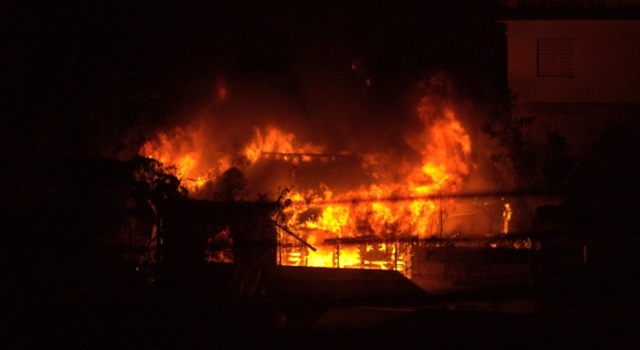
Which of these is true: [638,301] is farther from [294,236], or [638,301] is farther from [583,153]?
[583,153]

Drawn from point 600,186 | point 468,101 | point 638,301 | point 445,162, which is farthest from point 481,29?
point 638,301

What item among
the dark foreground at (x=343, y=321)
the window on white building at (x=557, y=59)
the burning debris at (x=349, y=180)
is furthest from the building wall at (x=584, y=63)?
the dark foreground at (x=343, y=321)

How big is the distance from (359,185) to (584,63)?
6305mm

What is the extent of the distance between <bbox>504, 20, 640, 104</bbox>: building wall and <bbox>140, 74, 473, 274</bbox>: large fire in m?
2.08

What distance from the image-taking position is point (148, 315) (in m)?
6.34

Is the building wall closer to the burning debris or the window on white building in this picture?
the window on white building

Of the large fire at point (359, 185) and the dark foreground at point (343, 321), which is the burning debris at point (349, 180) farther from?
the dark foreground at point (343, 321)

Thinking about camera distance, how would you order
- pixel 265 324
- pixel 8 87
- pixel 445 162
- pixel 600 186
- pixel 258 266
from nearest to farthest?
pixel 265 324, pixel 258 266, pixel 8 87, pixel 600 186, pixel 445 162

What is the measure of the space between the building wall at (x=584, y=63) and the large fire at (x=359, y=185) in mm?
2085

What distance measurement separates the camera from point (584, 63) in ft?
49.5

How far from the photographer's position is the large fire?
13.1 m

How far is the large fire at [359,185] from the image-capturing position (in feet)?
42.9

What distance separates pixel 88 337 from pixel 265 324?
74.3 inches

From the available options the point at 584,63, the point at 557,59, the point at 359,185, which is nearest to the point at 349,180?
the point at 359,185
